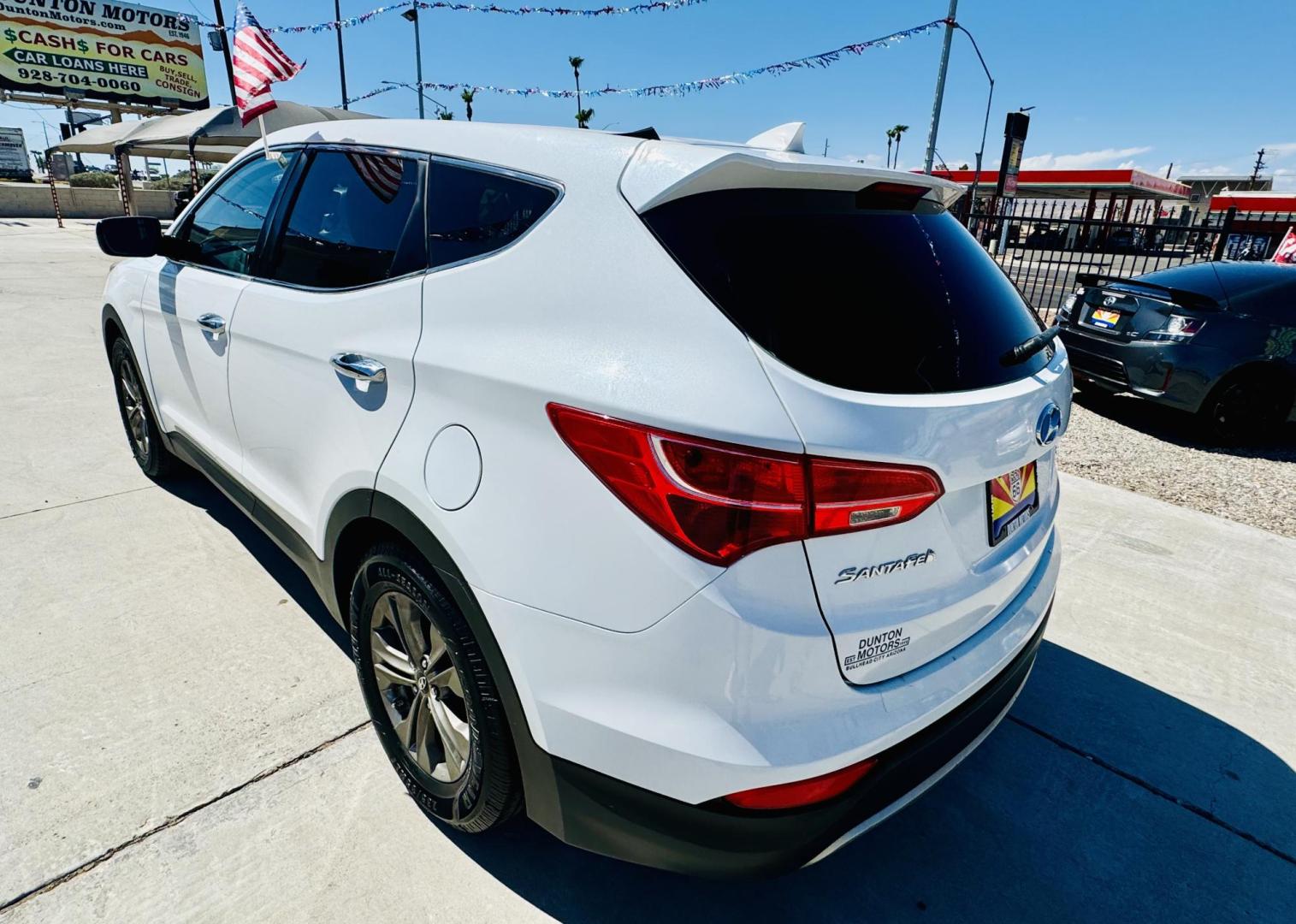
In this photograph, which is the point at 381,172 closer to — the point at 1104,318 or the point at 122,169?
the point at 1104,318

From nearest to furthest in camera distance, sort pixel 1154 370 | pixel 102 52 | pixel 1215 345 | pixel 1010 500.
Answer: pixel 1010 500
pixel 1215 345
pixel 1154 370
pixel 102 52

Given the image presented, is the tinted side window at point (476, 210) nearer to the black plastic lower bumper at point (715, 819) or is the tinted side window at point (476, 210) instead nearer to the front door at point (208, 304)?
the front door at point (208, 304)

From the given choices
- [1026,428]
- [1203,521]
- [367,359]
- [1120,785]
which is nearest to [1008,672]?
[1026,428]

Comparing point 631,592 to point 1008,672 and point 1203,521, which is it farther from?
point 1203,521

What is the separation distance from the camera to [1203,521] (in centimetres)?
436

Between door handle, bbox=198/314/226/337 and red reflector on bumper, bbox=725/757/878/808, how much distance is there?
2328mm

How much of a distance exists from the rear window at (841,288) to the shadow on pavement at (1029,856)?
1310mm

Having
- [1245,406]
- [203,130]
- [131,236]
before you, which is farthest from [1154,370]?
[203,130]

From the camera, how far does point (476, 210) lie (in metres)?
1.78

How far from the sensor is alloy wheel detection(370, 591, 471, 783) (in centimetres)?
188

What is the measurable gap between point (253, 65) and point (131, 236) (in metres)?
2.96

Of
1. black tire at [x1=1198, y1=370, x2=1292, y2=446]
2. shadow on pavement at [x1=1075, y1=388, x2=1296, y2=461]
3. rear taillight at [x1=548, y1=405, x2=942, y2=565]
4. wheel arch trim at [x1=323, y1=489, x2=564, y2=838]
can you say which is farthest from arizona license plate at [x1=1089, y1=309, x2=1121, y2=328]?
wheel arch trim at [x1=323, y1=489, x2=564, y2=838]

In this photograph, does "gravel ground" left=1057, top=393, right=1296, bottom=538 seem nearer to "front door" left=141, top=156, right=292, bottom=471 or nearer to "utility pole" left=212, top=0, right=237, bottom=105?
"front door" left=141, top=156, right=292, bottom=471

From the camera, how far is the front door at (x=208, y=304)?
263 cm
